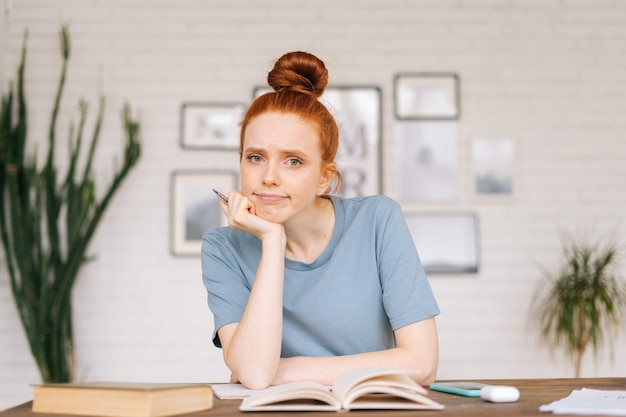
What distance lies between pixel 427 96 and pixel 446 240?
0.81 m

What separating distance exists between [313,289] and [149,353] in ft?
8.25

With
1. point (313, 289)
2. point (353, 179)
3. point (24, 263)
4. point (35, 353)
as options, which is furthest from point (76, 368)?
point (313, 289)

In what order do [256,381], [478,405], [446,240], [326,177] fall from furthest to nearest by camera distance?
[446,240] → [326,177] → [256,381] → [478,405]

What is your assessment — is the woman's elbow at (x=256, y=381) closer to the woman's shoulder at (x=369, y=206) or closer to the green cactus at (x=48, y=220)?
the woman's shoulder at (x=369, y=206)

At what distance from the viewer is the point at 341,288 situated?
1832 mm

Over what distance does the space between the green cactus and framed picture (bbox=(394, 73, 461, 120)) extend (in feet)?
4.85

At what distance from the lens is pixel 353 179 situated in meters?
4.15

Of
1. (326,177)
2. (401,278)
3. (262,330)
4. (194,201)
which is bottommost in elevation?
(262,330)

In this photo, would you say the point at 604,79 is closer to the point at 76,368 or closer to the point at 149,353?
the point at 149,353

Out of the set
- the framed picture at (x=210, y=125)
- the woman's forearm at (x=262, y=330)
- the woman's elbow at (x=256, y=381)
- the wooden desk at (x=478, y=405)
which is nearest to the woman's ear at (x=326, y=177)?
the woman's forearm at (x=262, y=330)

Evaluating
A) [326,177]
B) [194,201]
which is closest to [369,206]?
[326,177]

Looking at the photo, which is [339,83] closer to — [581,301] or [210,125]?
[210,125]

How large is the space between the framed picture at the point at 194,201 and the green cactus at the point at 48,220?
296mm

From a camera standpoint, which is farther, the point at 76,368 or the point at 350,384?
the point at 76,368
